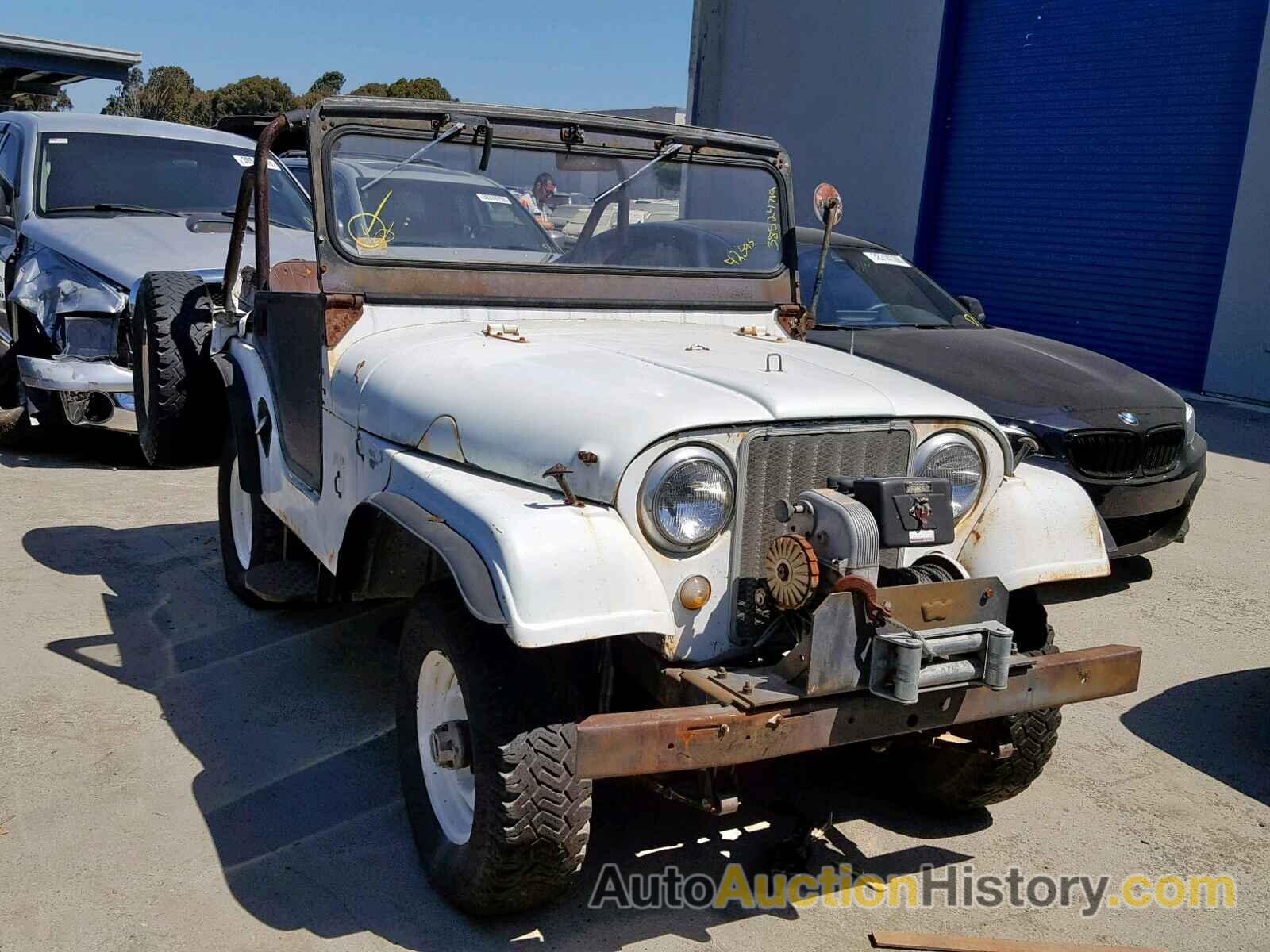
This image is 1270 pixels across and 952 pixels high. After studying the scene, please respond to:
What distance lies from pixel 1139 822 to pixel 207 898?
2.72 meters

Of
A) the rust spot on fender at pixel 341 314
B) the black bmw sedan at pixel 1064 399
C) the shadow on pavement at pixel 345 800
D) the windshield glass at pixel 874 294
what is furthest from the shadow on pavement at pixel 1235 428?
the rust spot on fender at pixel 341 314

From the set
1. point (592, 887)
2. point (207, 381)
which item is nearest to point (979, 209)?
point (207, 381)

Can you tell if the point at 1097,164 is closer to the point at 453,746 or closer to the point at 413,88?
the point at 453,746

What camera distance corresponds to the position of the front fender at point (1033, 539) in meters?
3.21

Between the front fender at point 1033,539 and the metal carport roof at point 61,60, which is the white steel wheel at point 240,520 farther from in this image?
the metal carport roof at point 61,60

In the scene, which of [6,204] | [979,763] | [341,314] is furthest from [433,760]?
[6,204]

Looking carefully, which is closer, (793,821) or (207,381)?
(793,821)

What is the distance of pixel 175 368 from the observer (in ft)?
19.0

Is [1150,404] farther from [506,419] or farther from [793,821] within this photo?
[506,419]

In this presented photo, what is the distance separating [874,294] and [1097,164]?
5.97 m

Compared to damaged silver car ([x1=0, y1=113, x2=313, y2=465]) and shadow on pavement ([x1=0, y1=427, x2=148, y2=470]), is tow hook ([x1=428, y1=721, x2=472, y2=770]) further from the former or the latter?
shadow on pavement ([x1=0, y1=427, x2=148, y2=470])

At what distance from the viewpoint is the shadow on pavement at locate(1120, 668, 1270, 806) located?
410cm

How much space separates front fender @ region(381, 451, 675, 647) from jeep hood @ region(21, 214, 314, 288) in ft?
14.5

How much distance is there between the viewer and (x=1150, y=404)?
6098 mm
